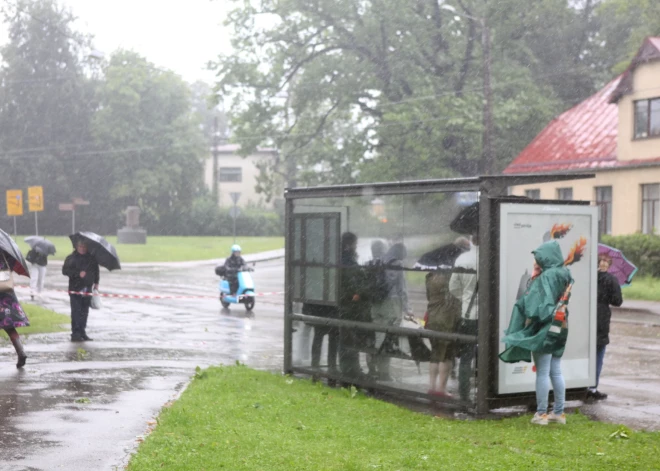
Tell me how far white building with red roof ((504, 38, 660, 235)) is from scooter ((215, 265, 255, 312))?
14625 mm

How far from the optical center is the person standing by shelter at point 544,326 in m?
8.76

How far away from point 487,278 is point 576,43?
40.9 m

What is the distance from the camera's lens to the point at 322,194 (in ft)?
37.4

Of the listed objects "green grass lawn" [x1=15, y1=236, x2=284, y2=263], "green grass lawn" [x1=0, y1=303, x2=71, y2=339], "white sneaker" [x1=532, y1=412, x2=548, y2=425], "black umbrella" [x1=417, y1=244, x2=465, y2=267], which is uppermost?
"black umbrella" [x1=417, y1=244, x2=465, y2=267]

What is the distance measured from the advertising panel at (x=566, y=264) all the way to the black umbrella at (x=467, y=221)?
26 centimetres

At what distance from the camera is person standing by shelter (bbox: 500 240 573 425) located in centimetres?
876

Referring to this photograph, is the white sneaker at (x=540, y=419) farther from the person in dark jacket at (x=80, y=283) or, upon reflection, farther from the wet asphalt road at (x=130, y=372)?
the person in dark jacket at (x=80, y=283)

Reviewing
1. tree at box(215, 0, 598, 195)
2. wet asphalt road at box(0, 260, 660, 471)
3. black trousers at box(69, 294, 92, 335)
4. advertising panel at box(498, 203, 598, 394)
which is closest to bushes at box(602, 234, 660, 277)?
wet asphalt road at box(0, 260, 660, 471)

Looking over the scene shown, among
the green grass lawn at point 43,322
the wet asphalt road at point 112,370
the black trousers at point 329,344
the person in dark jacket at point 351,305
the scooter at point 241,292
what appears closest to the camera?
the wet asphalt road at point 112,370

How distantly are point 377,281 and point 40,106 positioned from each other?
216ft

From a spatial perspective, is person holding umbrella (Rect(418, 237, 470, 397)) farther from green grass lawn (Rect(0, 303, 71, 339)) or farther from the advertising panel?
green grass lawn (Rect(0, 303, 71, 339))

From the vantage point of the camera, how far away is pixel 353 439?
26.2ft

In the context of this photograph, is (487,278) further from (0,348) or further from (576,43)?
(576,43)

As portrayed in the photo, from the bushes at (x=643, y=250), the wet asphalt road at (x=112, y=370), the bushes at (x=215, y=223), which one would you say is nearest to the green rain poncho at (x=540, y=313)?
the wet asphalt road at (x=112, y=370)
